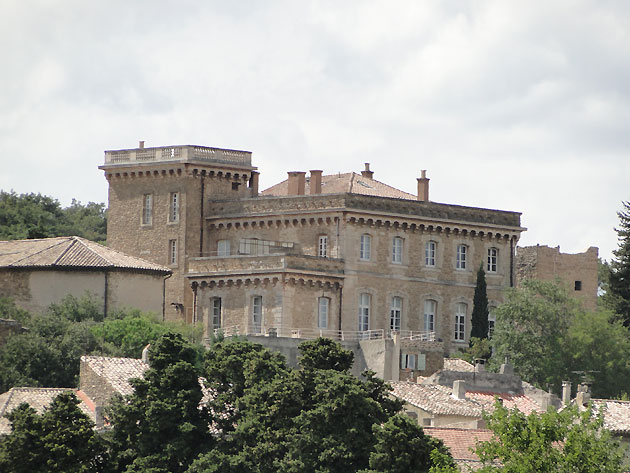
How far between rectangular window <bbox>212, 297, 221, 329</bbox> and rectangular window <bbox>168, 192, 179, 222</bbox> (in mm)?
5030

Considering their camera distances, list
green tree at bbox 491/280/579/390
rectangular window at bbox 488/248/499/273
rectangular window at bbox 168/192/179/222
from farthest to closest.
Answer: rectangular window at bbox 488/248/499/273
rectangular window at bbox 168/192/179/222
green tree at bbox 491/280/579/390

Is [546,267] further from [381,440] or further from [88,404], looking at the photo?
[381,440]

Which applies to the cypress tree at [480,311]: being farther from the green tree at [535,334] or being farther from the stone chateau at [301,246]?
the green tree at [535,334]

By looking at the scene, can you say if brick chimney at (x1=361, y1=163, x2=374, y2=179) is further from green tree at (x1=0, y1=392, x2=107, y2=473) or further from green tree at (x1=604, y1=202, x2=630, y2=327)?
green tree at (x1=0, y1=392, x2=107, y2=473)

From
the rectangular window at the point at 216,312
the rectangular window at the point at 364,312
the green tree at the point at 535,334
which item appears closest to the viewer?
the green tree at the point at 535,334

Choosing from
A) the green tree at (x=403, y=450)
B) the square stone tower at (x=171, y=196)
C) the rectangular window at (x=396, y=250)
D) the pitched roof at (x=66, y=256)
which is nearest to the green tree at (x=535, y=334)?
the rectangular window at (x=396, y=250)

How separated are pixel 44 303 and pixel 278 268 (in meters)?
9.78

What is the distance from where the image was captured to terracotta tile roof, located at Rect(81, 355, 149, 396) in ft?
237

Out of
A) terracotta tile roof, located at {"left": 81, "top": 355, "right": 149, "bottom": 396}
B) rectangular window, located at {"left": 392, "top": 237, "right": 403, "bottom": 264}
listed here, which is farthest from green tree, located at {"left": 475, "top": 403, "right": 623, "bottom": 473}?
rectangular window, located at {"left": 392, "top": 237, "right": 403, "bottom": 264}

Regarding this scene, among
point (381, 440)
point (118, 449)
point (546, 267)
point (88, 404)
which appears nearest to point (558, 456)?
point (381, 440)

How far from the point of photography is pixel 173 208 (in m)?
94.7

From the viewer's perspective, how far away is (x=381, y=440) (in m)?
56.3

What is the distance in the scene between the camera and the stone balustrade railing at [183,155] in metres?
94.4

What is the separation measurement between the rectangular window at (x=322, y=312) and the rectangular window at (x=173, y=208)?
27.2 feet
